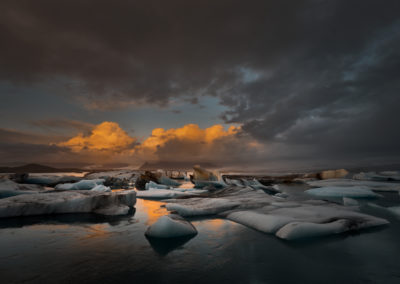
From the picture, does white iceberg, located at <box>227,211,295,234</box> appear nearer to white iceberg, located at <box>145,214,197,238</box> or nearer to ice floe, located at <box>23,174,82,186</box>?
white iceberg, located at <box>145,214,197,238</box>

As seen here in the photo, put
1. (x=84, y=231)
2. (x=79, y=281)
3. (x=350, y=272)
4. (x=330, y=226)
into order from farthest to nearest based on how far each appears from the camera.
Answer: (x=84, y=231)
(x=330, y=226)
(x=350, y=272)
(x=79, y=281)

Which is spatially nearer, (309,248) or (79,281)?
(79,281)

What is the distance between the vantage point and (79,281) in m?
2.65

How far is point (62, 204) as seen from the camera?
7.22 m

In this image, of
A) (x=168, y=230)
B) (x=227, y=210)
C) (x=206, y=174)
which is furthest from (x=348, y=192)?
(x=168, y=230)

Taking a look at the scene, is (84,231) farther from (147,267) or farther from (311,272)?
(311,272)

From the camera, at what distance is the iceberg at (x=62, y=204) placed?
6676mm

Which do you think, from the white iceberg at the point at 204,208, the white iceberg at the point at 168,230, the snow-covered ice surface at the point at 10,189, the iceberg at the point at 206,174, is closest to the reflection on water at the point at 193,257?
the white iceberg at the point at 168,230

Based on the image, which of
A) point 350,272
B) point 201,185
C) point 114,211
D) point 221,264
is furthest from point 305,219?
point 201,185

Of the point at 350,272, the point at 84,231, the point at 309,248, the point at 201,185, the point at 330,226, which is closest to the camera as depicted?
the point at 350,272

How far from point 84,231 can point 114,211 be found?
2.20m

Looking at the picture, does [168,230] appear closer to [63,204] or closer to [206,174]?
[63,204]

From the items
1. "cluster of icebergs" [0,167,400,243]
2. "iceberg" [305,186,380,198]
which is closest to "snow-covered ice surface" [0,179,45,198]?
"cluster of icebergs" [0,167,400,243]

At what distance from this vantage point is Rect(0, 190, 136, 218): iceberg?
6.68m
